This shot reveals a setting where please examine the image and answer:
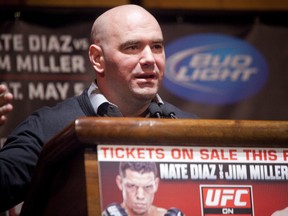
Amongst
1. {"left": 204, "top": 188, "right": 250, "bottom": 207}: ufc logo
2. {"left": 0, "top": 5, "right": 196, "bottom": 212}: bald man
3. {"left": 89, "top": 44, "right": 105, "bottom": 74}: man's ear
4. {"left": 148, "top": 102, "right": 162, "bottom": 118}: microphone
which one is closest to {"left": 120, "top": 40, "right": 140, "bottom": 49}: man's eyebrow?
{"left": 0, "top": 5, "right": 196, "bottom": 212}: bald man

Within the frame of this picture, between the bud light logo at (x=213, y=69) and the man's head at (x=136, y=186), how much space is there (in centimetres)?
197

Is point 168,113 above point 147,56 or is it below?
below

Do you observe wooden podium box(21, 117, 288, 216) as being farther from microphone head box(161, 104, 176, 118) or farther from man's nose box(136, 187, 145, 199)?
microphone head box(161, 104, 176, 118)

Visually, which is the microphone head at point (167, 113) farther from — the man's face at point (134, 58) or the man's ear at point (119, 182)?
the man's ear at point (119, 182)

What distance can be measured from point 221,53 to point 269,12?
328 mm

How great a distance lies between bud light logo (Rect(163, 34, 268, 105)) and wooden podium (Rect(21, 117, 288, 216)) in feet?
6.09

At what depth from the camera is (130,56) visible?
2416 millimetres

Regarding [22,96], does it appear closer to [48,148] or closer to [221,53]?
[221,53]

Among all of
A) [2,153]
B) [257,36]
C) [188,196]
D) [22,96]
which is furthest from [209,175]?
[257,36]

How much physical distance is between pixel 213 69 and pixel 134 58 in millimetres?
1274

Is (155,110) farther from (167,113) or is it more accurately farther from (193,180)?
(193,180)

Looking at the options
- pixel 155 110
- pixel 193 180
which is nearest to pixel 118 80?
pixel 155 110

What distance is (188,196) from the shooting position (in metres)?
1.64

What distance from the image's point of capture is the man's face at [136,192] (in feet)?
5.19
